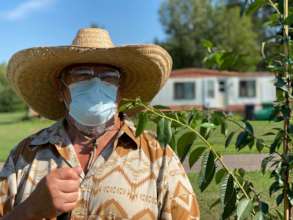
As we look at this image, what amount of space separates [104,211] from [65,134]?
451 mm

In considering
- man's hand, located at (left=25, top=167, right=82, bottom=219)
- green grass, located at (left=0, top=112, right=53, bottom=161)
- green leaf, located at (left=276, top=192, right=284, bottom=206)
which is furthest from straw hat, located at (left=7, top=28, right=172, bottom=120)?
green grass, located at (left=0, top=112, right=53, bottom=161)

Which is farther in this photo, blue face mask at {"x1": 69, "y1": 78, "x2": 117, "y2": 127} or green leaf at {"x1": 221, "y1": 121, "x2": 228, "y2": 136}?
blue face mask at {"x1": 69, "y1": 78, "x2": 117, "y2": 127}

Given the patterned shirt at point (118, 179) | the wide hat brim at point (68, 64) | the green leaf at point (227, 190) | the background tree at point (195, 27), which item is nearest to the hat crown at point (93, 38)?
the wide hat brim at point (68, 64)

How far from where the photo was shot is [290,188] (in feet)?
6.72

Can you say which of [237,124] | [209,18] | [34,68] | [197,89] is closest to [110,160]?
[34,68]

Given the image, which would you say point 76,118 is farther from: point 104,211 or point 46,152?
point 104,211

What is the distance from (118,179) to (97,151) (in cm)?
18

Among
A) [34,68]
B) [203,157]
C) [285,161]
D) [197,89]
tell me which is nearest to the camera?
[285,161]

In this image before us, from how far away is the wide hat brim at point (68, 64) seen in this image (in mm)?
2916

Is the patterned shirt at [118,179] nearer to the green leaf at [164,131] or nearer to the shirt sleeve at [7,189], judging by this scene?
the shirt sleeve at [7,189]

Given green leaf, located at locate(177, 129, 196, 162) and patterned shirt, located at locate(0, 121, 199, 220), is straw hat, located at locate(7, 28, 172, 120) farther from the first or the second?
green leaf, located at locate(177, 129, 196, 162)

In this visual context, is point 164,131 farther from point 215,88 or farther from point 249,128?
point 215,88

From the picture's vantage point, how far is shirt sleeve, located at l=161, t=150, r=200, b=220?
8.75ft

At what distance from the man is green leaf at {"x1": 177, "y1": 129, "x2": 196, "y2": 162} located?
17.1 inches
